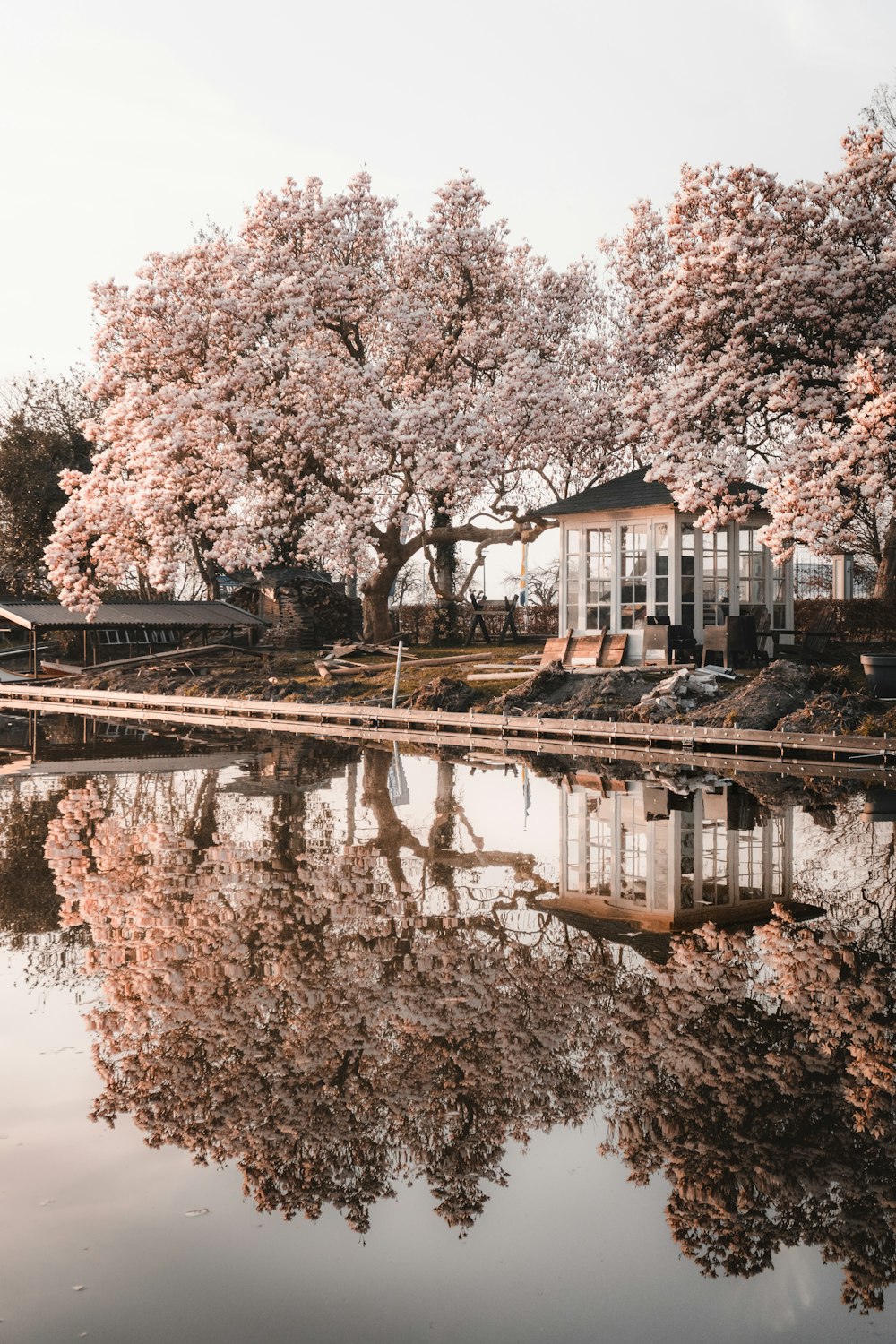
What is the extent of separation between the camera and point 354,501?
1351 inches

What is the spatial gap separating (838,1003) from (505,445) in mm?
29036

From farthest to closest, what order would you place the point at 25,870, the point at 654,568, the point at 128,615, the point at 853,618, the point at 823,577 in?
the point at 823,577 → the point at 128,615 → the point at 853,618 → the point at 654,568 → the point at 25,870

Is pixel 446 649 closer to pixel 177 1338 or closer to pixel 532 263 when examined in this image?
pixel 532 263

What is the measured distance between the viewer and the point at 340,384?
34312 millimetres

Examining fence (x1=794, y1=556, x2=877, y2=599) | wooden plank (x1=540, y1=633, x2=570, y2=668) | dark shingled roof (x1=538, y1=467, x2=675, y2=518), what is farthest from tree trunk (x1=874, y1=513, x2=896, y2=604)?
fence (x1=794, y1=556, x2=877, y2=599)

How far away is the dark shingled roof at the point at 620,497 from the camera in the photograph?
28.3 metres

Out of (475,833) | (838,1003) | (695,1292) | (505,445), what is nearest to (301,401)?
(505,445)

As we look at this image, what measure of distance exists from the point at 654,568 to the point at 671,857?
17.9m

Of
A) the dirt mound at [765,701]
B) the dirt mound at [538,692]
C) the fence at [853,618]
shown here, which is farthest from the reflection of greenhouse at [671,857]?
the fence at [853,618]

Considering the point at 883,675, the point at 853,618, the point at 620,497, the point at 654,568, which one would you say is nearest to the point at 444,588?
the point at 853,618

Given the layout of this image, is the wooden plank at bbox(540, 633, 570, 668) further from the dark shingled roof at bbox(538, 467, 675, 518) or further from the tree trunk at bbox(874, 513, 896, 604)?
the tree trunk at bbox(874, 513, 896, 604)

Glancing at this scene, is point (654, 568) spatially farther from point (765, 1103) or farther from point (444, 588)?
point (765, 1103)

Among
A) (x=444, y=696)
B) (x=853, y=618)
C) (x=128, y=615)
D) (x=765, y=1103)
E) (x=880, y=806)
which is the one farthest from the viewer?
(x=128, y=615)

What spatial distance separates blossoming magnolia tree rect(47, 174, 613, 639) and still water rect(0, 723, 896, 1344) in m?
23.5
